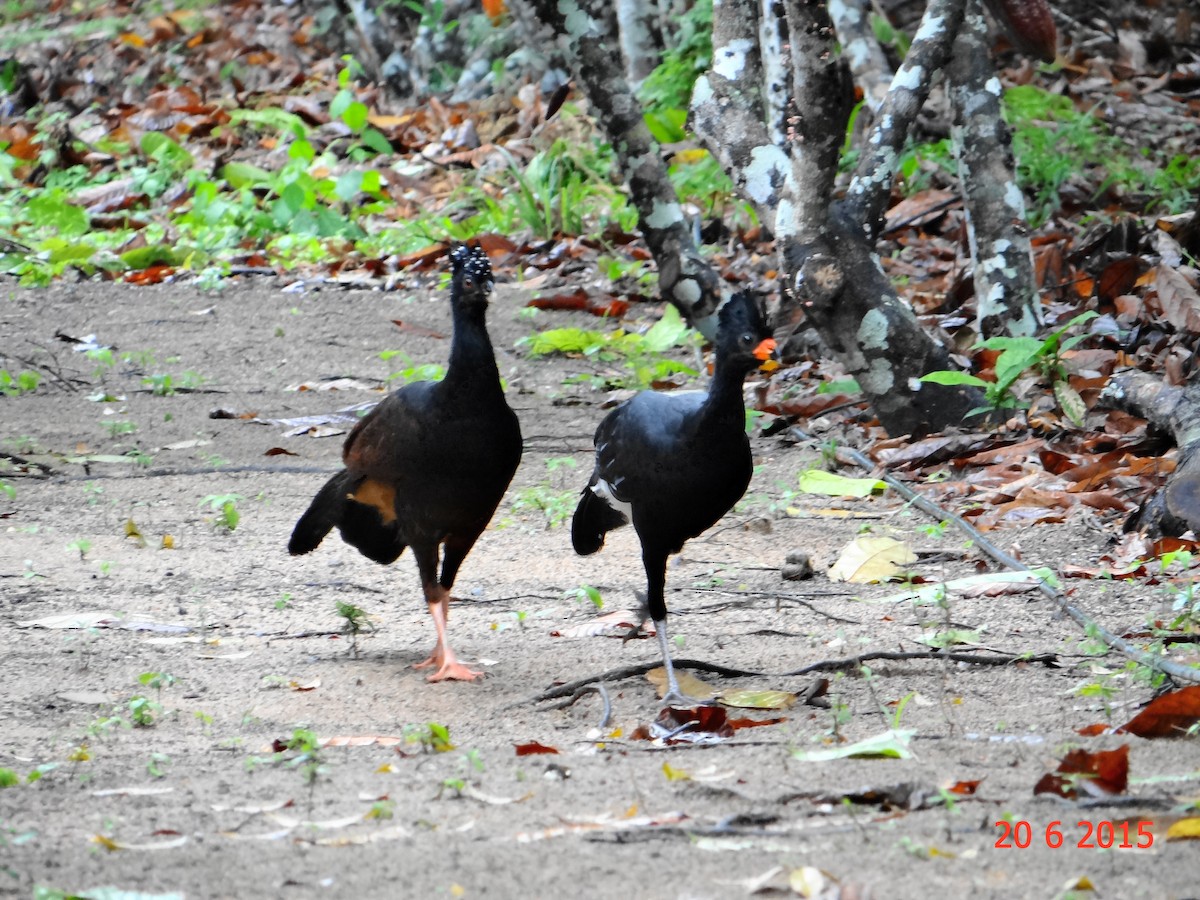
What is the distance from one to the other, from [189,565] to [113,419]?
98.6 inches

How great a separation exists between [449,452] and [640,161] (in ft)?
10.4

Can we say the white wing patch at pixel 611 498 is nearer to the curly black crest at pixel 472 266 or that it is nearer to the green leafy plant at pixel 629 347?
the curly black crest at pixel 472 266

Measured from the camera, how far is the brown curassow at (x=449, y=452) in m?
4.45

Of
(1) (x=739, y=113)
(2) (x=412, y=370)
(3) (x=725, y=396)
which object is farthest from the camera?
(2) (x=412, y=370)

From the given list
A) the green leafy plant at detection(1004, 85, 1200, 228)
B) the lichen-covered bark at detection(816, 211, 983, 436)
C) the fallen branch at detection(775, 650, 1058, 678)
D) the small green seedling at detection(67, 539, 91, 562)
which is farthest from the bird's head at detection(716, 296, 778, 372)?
the green leafy plant at detection(1004, 85, 1200, 228)

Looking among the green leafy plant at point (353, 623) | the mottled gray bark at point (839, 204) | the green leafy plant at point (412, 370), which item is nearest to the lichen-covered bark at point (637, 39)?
the green leafy plant at point (412, 370)

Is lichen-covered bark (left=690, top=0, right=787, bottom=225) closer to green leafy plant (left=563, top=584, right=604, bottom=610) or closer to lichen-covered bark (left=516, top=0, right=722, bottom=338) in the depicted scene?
lichen-covered bark (left=516, top=0, right=722, bottom=338)

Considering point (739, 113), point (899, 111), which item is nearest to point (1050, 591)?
point (899, 111)

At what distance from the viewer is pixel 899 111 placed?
20.0ft

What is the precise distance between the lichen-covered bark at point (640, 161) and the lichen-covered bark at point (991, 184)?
4.31 ft

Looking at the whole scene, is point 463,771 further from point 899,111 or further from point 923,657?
point 899,111

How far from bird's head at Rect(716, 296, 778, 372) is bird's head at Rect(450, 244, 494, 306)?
816mm

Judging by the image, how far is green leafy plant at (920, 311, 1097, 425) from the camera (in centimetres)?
602

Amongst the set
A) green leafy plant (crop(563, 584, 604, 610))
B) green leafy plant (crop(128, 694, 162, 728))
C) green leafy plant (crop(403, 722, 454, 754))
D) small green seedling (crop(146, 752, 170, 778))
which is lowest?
green leafy plant (crop(563, 584, 604, 610))
